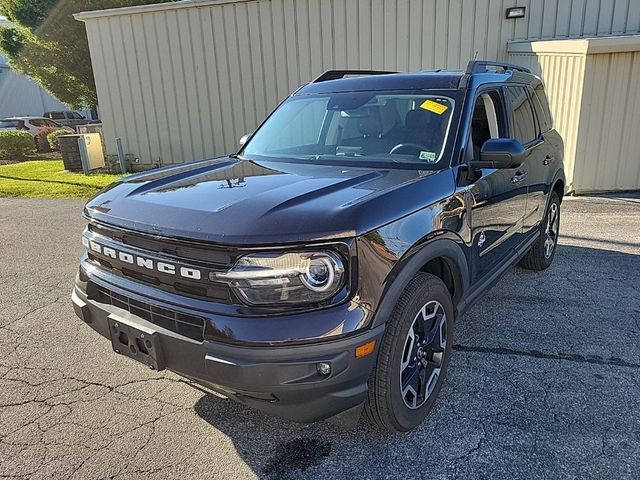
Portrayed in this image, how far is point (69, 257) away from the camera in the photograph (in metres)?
6.01

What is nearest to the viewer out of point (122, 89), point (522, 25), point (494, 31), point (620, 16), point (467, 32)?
point (620, 16)

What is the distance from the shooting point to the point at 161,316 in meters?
2.41

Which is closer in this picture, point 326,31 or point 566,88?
point 566,88

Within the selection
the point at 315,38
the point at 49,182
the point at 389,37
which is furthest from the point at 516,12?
the point at 49,182

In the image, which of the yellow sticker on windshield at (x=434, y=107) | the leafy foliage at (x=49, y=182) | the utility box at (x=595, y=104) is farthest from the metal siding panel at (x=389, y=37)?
the yellow sticker on windshield at (x=434, y=107)

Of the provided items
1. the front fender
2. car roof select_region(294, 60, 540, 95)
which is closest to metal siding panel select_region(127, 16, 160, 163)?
car roof select_region(294, 60, 540, 95)

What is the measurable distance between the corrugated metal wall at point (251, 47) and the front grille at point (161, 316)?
9.10 metres

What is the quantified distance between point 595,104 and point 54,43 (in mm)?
18236

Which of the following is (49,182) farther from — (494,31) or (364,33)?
(494,31)

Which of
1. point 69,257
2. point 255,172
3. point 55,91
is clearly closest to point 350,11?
point 69,257

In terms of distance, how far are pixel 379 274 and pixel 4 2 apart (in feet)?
73.0

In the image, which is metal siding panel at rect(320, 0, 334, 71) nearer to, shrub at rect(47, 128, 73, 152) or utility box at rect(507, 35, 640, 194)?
utility box at rect(507, 35, 640, 194)

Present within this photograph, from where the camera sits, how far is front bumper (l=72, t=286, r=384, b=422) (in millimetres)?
2123

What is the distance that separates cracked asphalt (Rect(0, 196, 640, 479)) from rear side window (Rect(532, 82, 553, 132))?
1.68 metres
